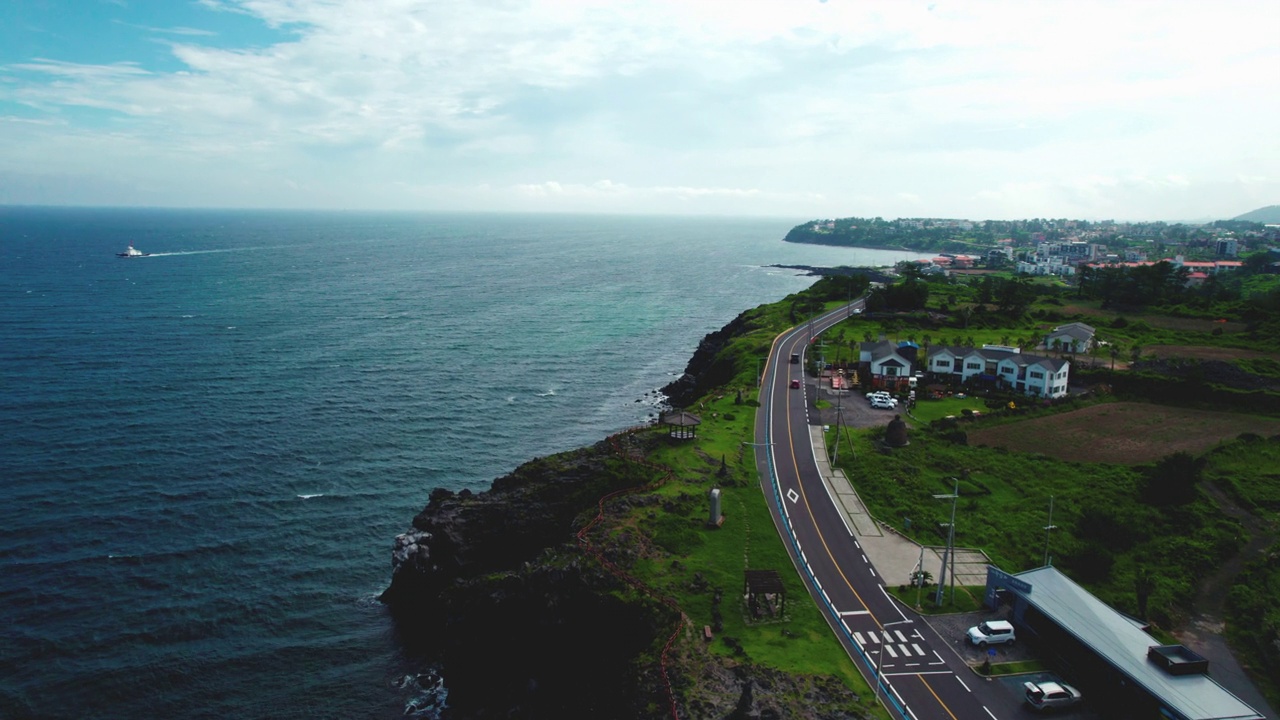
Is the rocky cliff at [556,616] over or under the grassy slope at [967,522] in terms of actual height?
under

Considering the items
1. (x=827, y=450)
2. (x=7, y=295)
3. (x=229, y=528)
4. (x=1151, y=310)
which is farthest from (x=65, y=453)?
(x=1151, y=310)

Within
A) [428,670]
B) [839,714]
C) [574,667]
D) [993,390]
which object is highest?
[993,390]

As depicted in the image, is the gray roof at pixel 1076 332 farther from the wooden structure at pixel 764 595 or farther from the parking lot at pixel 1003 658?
the wooden structure at pixel 764 595

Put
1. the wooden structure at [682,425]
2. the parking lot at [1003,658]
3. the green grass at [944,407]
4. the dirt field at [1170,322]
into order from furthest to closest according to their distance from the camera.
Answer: the dirt field at [1170,322] < the green grass at [944,407] < the wooden structure at [682,425] < the parking lot at [1003,658]

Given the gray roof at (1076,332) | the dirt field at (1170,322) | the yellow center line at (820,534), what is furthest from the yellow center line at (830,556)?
the dirt field at (1170,322)

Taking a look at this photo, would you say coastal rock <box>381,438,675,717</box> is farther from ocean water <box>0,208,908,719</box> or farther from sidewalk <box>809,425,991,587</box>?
sidewalk <box>809,425,991,587</box>

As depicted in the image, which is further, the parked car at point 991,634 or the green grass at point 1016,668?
the parked car at point 991,634

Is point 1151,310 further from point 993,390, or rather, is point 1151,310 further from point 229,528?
point 229,528
